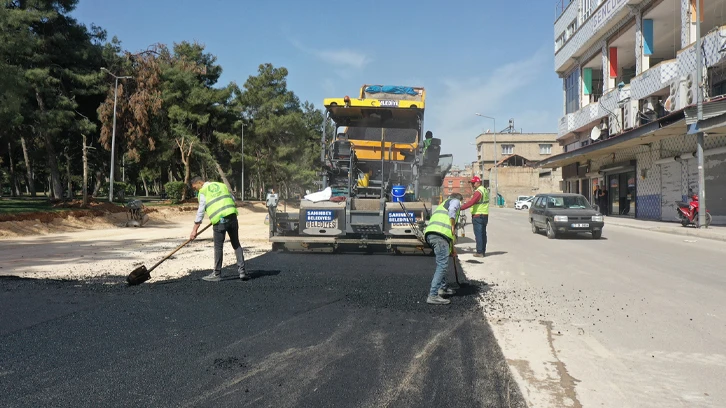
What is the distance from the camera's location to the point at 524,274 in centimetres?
848

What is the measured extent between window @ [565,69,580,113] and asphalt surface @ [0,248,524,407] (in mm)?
30921

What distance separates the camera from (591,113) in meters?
30.5

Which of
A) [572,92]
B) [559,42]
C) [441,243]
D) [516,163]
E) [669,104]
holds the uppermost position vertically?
[559,42]

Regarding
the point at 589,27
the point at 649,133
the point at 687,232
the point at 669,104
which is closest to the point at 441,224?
the point at 687,232

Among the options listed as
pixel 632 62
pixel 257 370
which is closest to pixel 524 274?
pixel 257 370

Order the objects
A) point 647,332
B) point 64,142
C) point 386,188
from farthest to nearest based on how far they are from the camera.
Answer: point 64,142 → point 386,188 → point 647,332

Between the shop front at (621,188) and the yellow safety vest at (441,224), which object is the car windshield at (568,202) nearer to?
the yellow safety vest at (441,224)

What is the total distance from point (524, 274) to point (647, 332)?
358 centimetres

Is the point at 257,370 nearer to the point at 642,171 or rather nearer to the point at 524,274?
the point at 524,274

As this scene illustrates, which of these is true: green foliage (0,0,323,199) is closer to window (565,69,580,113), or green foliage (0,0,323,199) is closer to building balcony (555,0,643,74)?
building balcony (555,0,643,74)

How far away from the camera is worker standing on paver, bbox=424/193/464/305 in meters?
5.96

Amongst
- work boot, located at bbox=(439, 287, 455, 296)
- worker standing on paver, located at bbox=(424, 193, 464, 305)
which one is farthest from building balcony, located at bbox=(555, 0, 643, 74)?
work boot, located at bbox=(439, 287, 455, 296)

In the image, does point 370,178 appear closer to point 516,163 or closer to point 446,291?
point 446,291

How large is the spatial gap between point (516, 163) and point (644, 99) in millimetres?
43082
